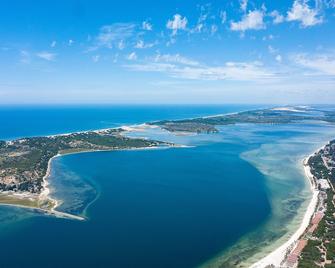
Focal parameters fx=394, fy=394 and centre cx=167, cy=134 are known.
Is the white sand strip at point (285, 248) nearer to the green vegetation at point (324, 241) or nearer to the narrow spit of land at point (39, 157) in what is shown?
the green vegetation at point (324, 241)

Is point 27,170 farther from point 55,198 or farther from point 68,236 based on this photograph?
point 68,236

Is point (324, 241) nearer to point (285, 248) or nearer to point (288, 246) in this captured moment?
point (288, 246)

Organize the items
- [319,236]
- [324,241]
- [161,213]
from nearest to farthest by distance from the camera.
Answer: [324,241]
[319,236]
[161,213]

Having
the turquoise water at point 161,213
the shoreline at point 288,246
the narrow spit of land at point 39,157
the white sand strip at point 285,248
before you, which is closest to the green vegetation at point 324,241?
the shoreline at point 288,246

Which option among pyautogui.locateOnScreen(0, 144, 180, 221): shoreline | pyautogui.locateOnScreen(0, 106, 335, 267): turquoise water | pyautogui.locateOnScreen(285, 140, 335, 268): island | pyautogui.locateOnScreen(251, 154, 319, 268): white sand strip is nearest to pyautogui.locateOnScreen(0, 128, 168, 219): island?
pyautogui.locateOnScreen(0, 144, 180, 221): shoreline

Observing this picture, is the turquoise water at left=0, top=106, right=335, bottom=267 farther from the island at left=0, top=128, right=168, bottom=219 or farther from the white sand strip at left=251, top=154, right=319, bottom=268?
the island at left=0, top=128, right=168, bottom=219

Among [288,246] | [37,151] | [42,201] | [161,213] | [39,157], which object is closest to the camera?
[288,246]

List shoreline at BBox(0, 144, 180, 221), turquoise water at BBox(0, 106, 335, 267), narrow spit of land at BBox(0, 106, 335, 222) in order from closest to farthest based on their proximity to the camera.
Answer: turquoise water at BBox(0, 106, 335, 267), shoreline at BBox(0, 144, 180, 221), narrow spit of land at BBox(0, 106, 335, 222)

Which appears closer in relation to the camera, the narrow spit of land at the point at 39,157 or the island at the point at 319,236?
the island at the point at 319,236

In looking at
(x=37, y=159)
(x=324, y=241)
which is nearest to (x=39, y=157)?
(x=37, y=159)
